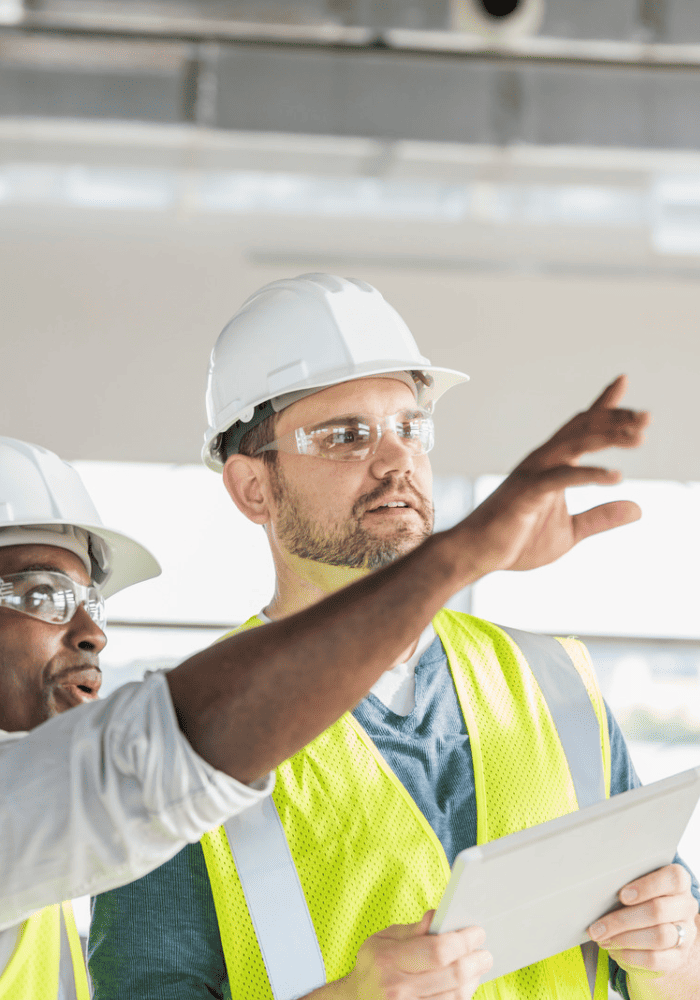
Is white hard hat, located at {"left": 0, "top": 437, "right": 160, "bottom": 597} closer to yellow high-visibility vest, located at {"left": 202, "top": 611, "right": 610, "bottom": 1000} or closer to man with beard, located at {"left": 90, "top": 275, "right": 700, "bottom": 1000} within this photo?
man with beard, located at {"left": 90, "top": 275, "right": 700, "bottom": 1000}

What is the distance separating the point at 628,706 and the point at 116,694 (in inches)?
191

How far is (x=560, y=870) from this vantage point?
1.28m

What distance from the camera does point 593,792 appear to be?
166cm

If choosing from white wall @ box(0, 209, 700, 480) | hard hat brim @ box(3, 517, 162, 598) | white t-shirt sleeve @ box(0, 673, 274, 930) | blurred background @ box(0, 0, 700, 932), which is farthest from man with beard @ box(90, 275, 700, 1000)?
white wall @ box(0, 209, 700, 480)

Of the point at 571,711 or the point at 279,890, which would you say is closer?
the point at 279,890

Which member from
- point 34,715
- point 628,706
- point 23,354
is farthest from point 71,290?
point 34,715

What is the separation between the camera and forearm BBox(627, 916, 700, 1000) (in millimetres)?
1507

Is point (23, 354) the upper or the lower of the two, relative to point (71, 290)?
lower

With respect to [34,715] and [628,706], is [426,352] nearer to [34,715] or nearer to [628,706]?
[628,706]

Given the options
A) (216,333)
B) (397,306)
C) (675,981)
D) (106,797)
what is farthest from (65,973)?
(397,306)

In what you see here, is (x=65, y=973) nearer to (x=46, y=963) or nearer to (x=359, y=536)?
(x=46, y=963)

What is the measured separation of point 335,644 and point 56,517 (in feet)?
4.50

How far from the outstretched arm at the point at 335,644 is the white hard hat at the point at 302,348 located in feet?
3.21

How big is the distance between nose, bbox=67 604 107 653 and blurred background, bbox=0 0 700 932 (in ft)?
9.72
